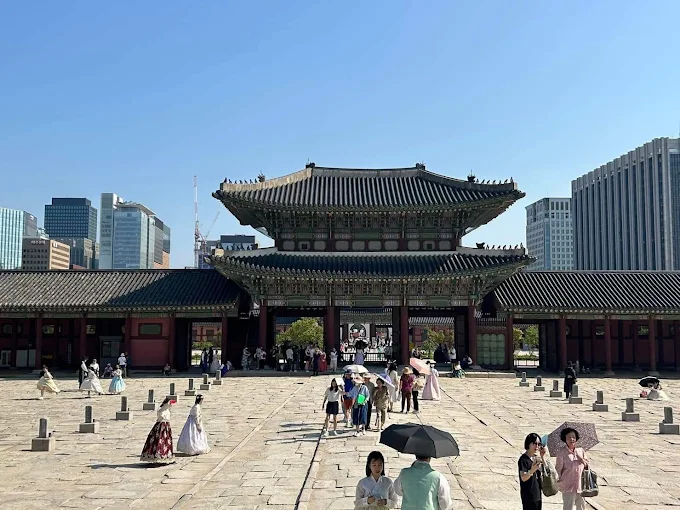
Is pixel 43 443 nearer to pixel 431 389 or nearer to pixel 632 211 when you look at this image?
pixel 431 389

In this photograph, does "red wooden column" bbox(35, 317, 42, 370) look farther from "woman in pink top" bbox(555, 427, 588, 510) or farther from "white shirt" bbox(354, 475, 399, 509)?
"woman in pink top" bbox(555, 427, 588, 510)

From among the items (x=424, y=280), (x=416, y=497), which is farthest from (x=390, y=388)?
(x=424, y=280)

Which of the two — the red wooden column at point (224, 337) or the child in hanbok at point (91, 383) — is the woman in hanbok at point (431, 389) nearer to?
the child in hanbok at point (91, 383)

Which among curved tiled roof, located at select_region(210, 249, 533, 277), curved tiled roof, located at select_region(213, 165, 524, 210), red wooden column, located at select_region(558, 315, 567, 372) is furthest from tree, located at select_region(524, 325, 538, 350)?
curved tiled roof, located at select_region(210, 249, 533, 277)

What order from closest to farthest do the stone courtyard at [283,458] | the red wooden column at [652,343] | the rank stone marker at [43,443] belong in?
the stone courtyard at [283,458], the rank stone marker at [43,443], the red wooden column at [652,343]

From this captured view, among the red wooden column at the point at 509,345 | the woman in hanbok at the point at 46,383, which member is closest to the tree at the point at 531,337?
the red wooden column at the point at 509,345

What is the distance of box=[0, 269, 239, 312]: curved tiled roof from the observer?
129 ft

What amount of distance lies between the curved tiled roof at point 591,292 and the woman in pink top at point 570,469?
3067 centimetres

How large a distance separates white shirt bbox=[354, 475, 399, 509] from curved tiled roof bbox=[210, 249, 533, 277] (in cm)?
3110

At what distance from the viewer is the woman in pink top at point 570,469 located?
9305 millimetres

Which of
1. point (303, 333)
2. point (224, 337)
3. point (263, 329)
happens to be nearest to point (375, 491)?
point (263, 329)

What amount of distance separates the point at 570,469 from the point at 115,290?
36792 millimetres

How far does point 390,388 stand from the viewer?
20.3 m

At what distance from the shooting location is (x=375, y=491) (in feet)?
25.7
